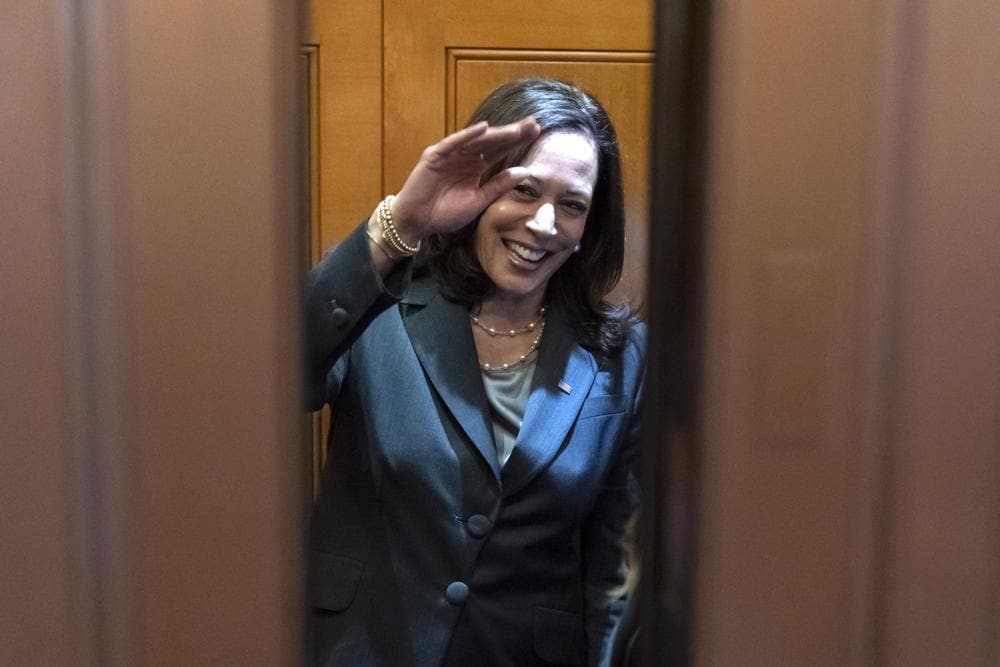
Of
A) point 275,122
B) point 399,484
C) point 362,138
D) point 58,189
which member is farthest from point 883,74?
point 362,138

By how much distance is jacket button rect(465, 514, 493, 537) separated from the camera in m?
1.19

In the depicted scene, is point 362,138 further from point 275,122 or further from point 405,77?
point 275,122

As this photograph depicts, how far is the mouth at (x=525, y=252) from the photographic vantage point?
44.2 inches

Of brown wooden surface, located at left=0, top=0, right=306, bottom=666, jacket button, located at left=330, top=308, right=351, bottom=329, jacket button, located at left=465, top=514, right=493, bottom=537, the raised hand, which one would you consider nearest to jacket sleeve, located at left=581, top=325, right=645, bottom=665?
jacket button, located at left=465, top=514, right=493, bottom=537

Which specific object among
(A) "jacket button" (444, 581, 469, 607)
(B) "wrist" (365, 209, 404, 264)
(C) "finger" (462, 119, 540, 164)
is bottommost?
(A) "jacket button" (444, 581, 469, 607)

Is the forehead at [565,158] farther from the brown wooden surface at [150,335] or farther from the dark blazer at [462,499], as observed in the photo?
the brown wooden surface at [150,335]

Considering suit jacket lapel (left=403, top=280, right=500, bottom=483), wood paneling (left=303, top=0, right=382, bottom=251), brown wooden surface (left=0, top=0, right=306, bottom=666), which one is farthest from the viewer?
wood paneling (left=303, top=0, right=382, bottom=251)

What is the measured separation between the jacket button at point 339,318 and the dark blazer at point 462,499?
0.98 feet

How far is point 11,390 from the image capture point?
64 cm

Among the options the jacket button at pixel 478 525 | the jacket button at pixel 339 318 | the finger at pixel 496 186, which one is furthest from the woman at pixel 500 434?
the jacket button at pixel 339 318

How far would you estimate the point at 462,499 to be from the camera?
→ 3.88 ft

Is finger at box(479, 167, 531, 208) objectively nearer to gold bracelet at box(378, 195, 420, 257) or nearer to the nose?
gold bracelet at box(378, 195, 420, 257)

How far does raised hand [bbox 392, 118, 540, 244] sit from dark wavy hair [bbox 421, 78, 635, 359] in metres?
0.18

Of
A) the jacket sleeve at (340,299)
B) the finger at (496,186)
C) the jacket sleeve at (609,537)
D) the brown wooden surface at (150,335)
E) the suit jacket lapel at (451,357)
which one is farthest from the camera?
the suit jacket lapel at (451,357)
